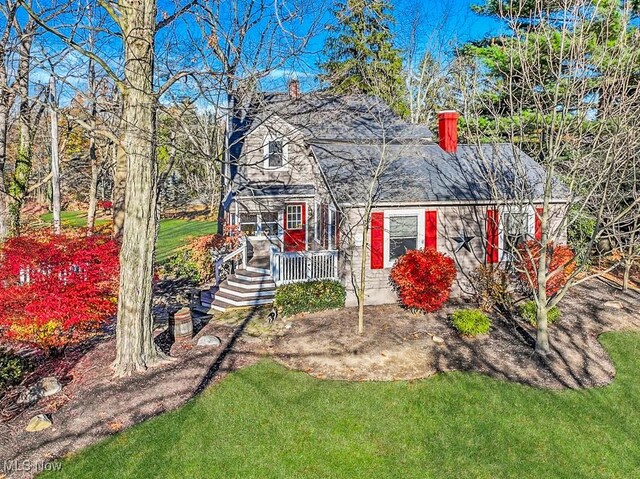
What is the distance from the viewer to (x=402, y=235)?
1231cm

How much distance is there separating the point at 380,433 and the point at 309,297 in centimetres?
524

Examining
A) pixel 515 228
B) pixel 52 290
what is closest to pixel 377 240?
pixel 515 228

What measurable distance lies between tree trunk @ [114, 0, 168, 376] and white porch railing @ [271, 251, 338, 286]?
4.68m

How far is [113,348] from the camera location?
934 centimetres

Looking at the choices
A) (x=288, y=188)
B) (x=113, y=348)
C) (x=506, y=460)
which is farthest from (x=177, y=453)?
(x=288, y=188)

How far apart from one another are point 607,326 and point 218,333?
1021 cm

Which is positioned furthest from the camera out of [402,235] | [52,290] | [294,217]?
[294,217]

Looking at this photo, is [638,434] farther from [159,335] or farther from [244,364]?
[159,335]

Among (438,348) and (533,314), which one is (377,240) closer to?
(438,348)

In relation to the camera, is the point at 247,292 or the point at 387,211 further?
the point at 247,292

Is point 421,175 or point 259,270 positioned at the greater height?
point 421,175

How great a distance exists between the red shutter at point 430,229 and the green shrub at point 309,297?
3.02 metres

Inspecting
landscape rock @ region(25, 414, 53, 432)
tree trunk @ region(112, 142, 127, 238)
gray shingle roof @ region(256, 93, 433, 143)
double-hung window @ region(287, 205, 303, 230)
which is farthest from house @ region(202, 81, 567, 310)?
landscape rock @ region(25, 414, 53, 432)

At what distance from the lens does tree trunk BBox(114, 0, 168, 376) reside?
25.1ft
